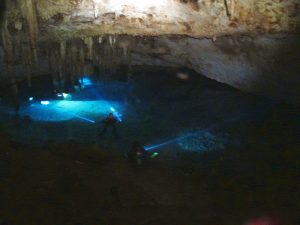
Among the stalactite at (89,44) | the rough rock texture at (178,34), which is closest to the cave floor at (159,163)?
the rough rock texture at (178,34)

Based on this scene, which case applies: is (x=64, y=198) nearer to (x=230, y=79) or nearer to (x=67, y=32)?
(x=67, y=32)

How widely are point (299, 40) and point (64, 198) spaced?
5770 millimetres

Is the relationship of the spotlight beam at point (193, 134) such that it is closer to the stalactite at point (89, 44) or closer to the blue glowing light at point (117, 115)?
the blue glowing light at point (117, 115)

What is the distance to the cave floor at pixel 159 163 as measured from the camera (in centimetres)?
626

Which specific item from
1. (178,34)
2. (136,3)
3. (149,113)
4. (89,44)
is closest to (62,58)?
(89,44)

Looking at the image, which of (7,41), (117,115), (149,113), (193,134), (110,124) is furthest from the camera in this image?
(149,113)

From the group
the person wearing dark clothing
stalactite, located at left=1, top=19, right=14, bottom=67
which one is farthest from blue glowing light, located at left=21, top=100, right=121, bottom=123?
stalactite, located at left=1, top=19, right=14, bottom=67

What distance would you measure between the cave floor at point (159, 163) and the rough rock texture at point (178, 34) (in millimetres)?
1980

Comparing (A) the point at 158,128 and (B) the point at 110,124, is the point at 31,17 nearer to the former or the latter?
(B) the point at 110,124

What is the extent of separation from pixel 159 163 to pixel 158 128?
2776 millimetres

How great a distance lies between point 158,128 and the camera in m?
12.1

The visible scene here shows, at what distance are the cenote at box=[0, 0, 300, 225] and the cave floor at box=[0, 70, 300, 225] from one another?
4cm

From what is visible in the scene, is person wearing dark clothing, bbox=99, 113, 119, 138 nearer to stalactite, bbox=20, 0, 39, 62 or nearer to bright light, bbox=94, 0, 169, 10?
stalactite, bbox=20, 0, 39, 62

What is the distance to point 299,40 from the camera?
7641mm
